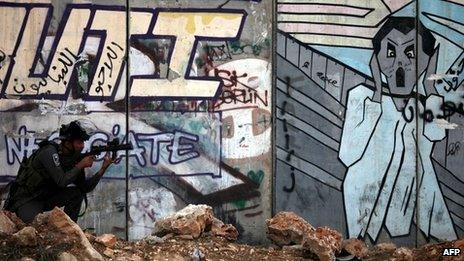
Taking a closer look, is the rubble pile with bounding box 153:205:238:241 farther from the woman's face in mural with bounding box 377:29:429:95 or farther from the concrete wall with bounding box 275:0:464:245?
the woman's face in mural with bounding box 377:29:429:95

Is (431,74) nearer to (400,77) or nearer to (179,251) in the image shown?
(400,77)

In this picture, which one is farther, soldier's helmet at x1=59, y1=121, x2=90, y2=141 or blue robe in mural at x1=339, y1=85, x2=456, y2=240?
blue robe in mural at x1=339, y1=85, x2=456, y2=240

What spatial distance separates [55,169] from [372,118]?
12.2 ft

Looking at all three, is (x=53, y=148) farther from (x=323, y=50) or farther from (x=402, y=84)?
(x=402, y=84)

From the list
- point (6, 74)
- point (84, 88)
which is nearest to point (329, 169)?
point (84, 88)

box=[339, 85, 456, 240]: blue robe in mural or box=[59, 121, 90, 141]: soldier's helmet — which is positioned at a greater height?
box=[59, 121, 90, 141]: soldier's helmet

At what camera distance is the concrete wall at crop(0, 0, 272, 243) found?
8781 millimetres

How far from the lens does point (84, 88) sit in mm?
8867

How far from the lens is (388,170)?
952 centimetres

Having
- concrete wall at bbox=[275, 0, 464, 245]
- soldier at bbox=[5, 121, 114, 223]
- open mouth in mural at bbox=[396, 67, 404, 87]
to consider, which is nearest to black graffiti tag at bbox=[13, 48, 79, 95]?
soldier at bbox=[5, 121, 114, 223]

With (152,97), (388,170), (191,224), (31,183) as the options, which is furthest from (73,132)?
(388,170)

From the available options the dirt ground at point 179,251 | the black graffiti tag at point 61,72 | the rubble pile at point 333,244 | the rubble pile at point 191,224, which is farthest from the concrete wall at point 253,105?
the dirt ground at point 179,251

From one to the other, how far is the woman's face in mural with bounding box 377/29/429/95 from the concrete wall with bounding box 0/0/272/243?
1341 millimetres

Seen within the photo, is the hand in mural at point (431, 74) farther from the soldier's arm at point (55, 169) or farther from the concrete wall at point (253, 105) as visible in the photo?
the soldier's arm at point (55, 169)
